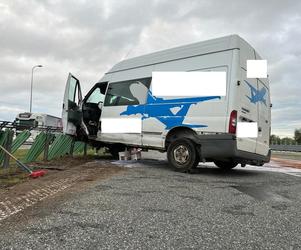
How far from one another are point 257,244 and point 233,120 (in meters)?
4.21

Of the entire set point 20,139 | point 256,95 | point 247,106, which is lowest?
point 20,139

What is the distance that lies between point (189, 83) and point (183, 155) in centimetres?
162

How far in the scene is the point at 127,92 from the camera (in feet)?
31.6

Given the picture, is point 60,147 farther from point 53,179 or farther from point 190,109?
point 190,109

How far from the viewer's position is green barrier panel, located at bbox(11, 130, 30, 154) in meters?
9.11

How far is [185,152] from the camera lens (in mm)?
8094

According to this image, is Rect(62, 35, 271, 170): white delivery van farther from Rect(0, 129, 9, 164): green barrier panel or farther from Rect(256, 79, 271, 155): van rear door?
Rect(0, 129, 9, 164): green barrier panel

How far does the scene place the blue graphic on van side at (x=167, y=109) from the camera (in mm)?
8055

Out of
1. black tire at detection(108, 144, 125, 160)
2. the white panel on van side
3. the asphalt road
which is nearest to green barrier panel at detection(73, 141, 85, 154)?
black tire at detection(108, 144, 125, 160)

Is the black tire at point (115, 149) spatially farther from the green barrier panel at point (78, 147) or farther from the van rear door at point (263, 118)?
the van rear door at point (263, 118)

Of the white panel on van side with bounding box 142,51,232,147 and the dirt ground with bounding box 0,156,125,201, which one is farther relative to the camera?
the white panel on van side with bounding box 142,51,232,147

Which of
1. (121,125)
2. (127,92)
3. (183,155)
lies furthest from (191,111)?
(121,125)

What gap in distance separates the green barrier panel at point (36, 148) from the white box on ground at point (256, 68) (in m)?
6.07

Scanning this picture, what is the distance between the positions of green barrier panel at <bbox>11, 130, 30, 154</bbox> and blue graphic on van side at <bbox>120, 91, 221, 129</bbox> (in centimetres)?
284
